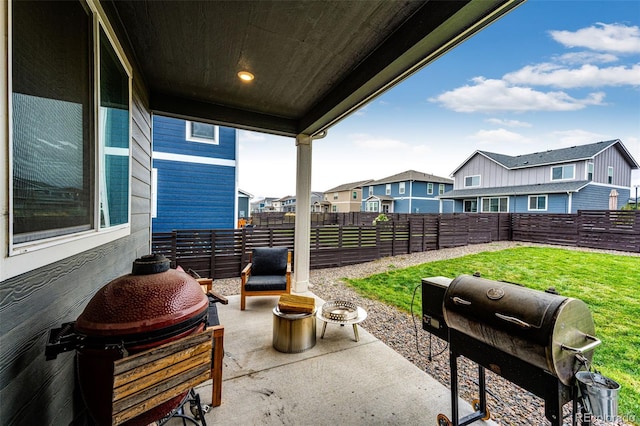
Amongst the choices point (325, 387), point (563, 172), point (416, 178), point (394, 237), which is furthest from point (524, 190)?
point (325, 387)

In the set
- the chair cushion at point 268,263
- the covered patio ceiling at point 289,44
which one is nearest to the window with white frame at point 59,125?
the covered patio ceiling at point 289,44

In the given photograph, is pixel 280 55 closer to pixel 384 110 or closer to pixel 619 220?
pixel 619 220

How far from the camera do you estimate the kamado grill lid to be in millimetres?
1066

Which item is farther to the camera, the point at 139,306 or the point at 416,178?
the point at 416,178

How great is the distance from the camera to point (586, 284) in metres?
5.07

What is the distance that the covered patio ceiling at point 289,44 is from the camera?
1.88m

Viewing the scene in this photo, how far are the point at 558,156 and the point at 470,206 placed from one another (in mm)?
5394

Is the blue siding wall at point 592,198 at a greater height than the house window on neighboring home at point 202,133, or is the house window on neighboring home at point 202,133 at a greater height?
the house window on neighboring home at point 202,133

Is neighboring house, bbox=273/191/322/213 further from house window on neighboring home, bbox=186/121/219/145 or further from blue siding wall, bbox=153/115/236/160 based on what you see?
house window on neighboring home, bbox=186/121/219/145

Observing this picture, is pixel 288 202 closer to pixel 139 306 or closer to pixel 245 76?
pixel 245 76

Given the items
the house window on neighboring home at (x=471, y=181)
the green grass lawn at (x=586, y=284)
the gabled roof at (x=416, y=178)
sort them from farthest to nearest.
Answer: the gabled roof at (x=416, y=178), the house window on neighboring home at (x=471, y=181), the green grass lawn at (x=586, y=284)

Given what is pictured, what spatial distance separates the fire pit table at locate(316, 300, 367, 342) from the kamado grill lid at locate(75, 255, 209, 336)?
180cm

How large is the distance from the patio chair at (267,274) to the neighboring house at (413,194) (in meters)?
19.6

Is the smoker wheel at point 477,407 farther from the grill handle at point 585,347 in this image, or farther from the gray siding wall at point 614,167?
the gray siding wall at point 614,167
